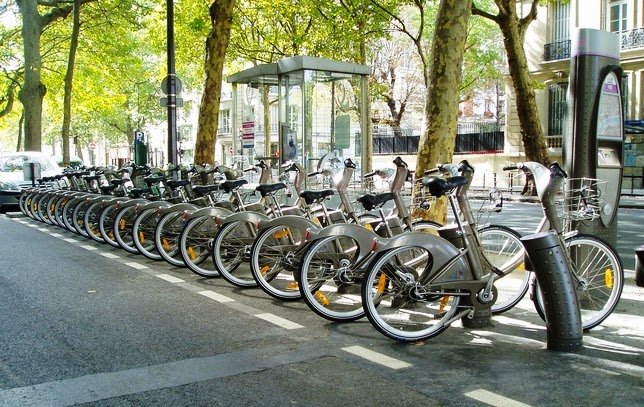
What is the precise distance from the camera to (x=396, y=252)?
16.5 feet

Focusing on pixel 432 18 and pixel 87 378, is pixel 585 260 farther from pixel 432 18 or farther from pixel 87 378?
pixel 432 18

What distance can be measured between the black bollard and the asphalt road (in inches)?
5.1

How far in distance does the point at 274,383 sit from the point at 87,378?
117 centimetres

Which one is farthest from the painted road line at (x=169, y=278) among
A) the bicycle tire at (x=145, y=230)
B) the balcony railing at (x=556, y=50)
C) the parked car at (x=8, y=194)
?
the balcony railing at (x=556, y=50)

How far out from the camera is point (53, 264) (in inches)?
353

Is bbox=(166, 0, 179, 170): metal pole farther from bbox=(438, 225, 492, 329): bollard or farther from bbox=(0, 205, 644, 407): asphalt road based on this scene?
bbox=(438, 225, 492, 329): bollard

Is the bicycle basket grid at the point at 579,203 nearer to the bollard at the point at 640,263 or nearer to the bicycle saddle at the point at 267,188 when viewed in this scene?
the bollard at the point at 640,263

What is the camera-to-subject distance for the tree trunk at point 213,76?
15.5m

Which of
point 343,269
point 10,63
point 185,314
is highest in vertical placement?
point 10,63

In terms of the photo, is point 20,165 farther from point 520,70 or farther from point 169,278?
point 520,70

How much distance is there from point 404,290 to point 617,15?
84.8 feet

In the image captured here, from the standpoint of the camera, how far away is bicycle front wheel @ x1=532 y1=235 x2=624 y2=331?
534 cm

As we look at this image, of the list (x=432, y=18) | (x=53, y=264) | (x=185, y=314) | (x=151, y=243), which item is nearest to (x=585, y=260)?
(x=185, y=314)

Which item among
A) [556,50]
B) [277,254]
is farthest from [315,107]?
[556,50]
